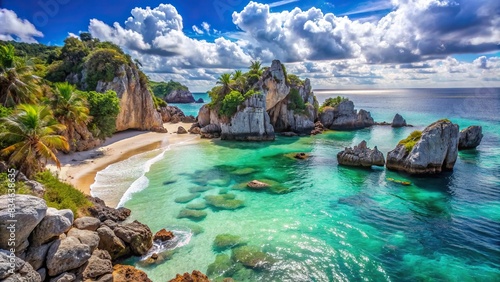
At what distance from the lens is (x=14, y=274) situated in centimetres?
884

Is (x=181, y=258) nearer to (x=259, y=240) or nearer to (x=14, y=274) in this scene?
(x=259, y=240)

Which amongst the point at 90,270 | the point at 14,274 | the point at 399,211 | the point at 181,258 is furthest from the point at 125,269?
the point at 399,211

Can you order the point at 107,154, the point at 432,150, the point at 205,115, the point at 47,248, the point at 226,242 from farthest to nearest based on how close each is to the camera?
the point at 205,115 → the point at 107,154 → the point at 432,150 → the point at 226,242 → the point at 47,248

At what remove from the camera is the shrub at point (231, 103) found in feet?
173

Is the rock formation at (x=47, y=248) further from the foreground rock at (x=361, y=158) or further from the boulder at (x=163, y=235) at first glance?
the foreground rock at (x=361, y=158)

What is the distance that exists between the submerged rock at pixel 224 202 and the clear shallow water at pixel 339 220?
778mm

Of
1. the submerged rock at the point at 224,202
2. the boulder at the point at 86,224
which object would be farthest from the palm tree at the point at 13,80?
the submerged rock at the point at 224,202

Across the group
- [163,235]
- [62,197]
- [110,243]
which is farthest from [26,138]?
[163,235]

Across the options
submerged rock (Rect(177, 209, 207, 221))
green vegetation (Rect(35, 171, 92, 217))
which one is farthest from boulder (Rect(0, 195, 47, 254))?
submerged rock (Rect(177, 209, 207, 221))

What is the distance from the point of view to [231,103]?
5269 centimetres

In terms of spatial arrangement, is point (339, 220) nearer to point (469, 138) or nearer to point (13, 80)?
point (13, 80)

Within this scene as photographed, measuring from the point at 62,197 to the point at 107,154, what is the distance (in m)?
21.5

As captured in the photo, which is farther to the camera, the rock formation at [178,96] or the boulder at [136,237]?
the rock formation at [178,96]

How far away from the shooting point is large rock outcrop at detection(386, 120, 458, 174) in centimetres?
3144
